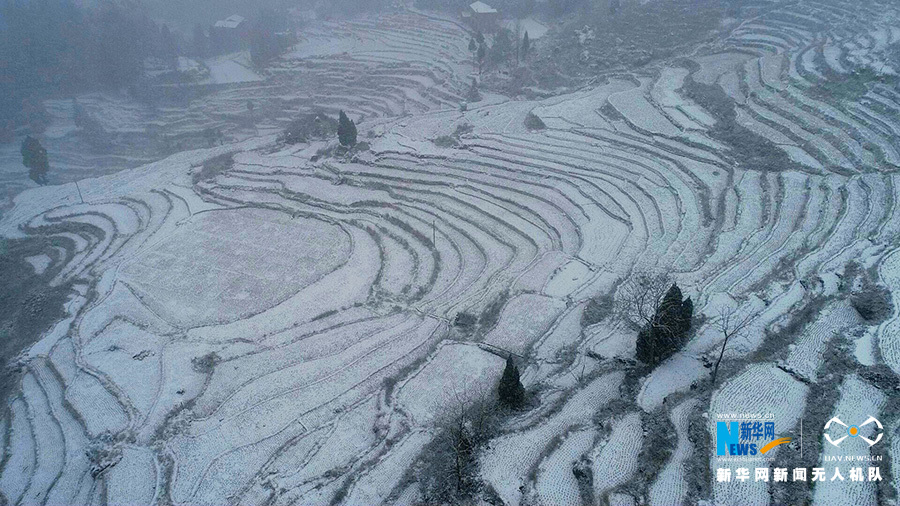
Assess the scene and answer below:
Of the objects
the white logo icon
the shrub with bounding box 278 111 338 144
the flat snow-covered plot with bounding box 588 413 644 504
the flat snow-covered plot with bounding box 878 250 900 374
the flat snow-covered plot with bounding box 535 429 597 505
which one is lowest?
the flat snow-covered plot with bounding box 535 429 597 505

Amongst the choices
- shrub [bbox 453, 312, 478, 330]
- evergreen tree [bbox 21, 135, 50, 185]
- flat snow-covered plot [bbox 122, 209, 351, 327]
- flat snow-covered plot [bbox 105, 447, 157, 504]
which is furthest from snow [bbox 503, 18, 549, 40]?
flat snow-covered plot [bbox 105, 447, 157, 504]

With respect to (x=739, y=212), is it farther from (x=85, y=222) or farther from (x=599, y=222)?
(x=85, y=222)

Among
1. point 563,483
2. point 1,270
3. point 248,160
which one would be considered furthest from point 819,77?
point 1,270

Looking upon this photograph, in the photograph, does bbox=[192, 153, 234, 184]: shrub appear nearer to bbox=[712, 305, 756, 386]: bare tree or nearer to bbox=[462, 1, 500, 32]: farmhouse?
bbox=[712, 305, 756, 386]: bare tree

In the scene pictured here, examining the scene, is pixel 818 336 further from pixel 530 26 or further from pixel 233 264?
pixel 530 26

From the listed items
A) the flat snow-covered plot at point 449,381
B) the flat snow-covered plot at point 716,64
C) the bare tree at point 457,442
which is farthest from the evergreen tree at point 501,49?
the bare tree at point 457,442
